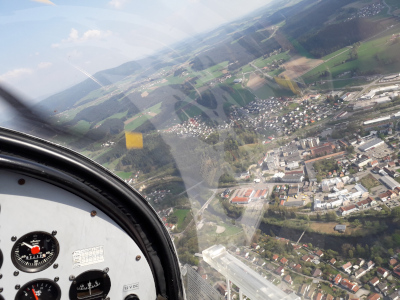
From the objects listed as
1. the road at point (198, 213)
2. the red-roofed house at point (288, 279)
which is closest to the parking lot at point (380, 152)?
the road at point (198, 213)

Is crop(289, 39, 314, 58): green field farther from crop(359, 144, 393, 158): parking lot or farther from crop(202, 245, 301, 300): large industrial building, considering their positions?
crop(202, 245, 301, 300): large industrial building

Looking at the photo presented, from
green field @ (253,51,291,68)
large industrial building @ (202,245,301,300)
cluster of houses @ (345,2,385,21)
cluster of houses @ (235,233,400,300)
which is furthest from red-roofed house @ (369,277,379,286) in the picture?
cluster of houses @ (345,2,385,21)

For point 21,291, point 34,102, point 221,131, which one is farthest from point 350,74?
point 21,291

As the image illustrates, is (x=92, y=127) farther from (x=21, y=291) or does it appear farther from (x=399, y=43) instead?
(x=399, y=43)

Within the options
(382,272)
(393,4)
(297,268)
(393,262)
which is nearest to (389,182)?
(393,262)

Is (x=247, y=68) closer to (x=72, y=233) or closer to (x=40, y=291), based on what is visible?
(x=72, y=233)

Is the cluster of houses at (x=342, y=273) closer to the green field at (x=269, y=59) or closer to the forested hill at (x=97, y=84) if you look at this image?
the forested hill at (x=97, y=84)
